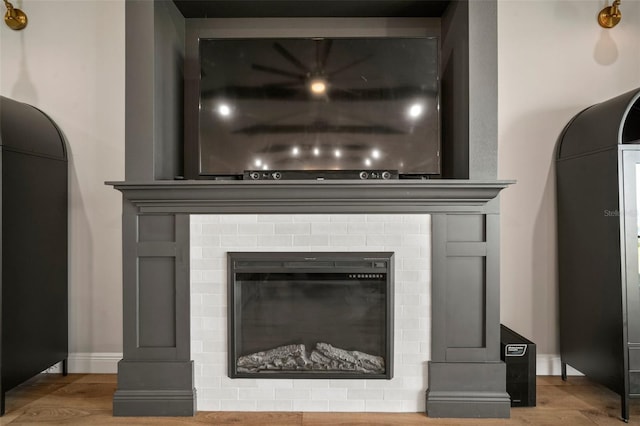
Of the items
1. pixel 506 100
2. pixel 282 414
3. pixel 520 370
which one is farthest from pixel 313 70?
pixel 520 370

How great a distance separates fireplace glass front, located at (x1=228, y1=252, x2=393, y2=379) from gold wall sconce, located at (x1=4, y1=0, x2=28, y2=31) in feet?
6.36

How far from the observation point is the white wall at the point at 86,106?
2.48 meters

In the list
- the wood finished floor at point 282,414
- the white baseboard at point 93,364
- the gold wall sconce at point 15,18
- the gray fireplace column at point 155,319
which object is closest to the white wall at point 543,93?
the wood finished floor at point 282,414

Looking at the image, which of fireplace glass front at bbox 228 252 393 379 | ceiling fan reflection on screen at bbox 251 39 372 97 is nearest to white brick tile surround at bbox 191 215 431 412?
fireplace glass front at bbox 228 252 393 379

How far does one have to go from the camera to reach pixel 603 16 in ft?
8.02

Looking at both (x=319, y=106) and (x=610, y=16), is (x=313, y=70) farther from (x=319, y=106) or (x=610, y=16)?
(x=610, y=16)

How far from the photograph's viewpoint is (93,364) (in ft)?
8.21

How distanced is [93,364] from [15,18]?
2097 millimetres

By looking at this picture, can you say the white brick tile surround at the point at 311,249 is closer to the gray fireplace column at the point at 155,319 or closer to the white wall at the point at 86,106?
the gray fireplace column at the point at 155,319

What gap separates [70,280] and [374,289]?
1.84 metres

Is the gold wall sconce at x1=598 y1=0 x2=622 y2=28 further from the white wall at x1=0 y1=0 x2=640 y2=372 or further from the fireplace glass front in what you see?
the fireplace glass front

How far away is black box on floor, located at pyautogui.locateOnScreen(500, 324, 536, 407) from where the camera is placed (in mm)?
2055

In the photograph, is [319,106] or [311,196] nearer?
[311,196]

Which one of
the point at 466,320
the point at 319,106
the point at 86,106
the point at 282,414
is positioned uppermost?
the point at 86,106
